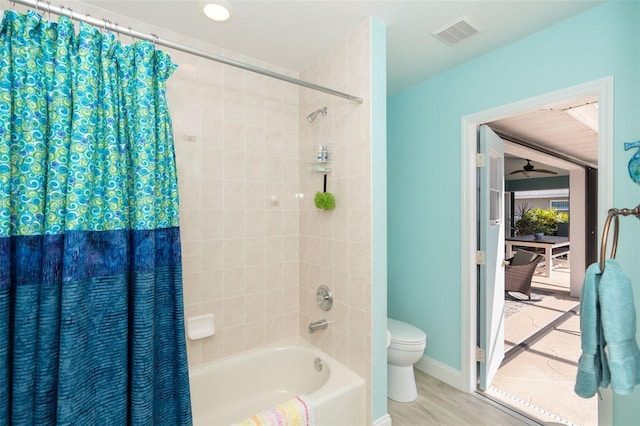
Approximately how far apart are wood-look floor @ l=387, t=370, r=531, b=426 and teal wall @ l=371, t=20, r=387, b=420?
0.34 m

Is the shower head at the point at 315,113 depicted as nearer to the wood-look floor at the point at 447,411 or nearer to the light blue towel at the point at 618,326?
the light blue towel at the point at 618,326

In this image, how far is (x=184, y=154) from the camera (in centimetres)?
187

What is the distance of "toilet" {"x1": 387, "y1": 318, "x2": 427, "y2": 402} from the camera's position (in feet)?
6.95

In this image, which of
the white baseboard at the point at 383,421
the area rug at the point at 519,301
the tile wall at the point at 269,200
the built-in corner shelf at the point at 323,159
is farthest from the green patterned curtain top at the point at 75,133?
the area rug at the point at 519,301

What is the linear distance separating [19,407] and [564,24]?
9.93ft

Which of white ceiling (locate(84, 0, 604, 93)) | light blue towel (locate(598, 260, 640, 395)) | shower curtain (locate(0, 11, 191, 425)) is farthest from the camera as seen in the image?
white ceiling (locate(84, 0, 604, 93))

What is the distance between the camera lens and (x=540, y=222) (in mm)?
7723

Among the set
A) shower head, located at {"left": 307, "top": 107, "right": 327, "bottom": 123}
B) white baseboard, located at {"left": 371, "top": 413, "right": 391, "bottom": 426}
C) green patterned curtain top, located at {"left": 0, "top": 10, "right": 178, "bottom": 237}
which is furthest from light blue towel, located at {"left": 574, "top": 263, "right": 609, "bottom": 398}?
green patterned curtain top, located at {"left": 0, "top": 10, "right": 178, "bottom": 237}

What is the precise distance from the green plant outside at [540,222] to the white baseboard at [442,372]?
6677 mm

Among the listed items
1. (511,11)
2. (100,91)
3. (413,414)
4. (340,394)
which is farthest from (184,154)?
(413,414)

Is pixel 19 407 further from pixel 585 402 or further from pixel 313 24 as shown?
pixel 585 402

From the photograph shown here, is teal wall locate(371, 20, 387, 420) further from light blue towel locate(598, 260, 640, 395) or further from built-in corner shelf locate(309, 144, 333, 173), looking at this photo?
light blue towel locate(598, 260, 640, 395)

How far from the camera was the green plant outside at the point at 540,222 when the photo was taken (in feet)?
25.2

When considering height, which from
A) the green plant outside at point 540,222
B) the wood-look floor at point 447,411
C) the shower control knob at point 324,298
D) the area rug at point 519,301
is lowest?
the wood-look floor at point 447,411
